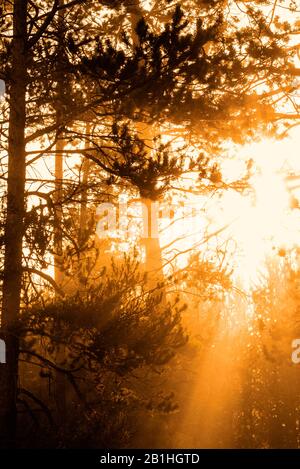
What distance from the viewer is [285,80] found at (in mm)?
9969

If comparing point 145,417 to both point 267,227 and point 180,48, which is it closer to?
point 267,227

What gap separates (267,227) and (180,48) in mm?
6523

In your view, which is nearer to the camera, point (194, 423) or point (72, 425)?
point (72, 425)

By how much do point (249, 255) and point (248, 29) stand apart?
7585mm

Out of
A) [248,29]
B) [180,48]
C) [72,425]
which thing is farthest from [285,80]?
[72,425]

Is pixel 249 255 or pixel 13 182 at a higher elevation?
pixel 249 255

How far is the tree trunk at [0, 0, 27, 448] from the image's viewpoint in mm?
7547

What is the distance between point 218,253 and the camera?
14.3 m

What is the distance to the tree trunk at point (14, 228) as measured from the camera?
7.55 meters

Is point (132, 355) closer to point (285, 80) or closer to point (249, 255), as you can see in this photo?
point (285, 80)

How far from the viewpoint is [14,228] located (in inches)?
293
